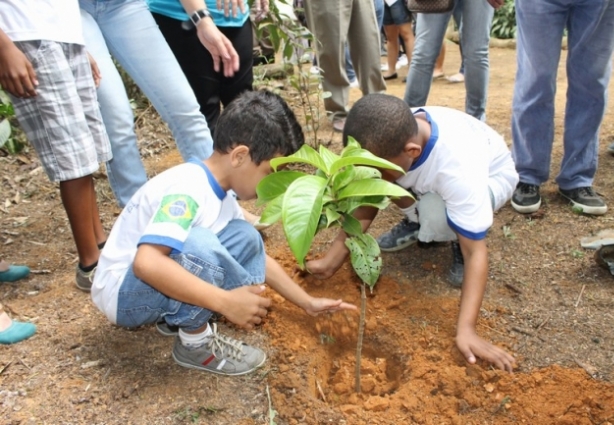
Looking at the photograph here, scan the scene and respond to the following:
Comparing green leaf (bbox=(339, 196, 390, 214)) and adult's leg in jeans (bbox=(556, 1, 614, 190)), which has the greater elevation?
green leaf (bbox=(339, 196, 390, 214))

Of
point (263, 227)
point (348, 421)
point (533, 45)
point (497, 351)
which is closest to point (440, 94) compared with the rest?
point (533, 45)

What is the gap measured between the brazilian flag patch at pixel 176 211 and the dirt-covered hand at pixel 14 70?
670 mm

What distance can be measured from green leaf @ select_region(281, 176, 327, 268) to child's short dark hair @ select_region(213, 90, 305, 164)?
45 cm

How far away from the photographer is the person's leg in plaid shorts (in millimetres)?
1981

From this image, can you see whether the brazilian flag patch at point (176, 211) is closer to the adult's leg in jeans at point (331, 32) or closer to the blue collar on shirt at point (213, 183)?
the blue collar on shirt at point (213, 183)

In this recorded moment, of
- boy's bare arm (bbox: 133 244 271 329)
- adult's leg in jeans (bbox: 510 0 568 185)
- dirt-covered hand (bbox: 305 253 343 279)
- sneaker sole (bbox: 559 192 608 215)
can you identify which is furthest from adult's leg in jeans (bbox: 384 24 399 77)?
boy's bare arm (bbox: 133 244 271 329)

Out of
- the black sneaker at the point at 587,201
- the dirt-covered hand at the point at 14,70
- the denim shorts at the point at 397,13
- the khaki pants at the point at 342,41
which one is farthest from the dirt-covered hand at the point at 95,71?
the denim shorts at the point at 397,13

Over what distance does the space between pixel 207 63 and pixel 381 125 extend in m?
1.13

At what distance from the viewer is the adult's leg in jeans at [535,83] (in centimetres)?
262

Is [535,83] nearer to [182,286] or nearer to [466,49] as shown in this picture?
[466,49]

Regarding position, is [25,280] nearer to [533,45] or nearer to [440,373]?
[440,373]

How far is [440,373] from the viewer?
196 centimetres

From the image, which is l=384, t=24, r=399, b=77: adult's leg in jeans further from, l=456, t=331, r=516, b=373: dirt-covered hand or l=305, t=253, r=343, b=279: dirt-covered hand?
l=456, t=331, r=516, b=373: dirt-covered hand

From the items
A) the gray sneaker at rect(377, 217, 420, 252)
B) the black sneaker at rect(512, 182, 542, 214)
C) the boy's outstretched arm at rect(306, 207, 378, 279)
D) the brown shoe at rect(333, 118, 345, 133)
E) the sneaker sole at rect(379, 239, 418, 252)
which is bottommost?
the brown shoe at rect(333, 118, 345, 133)
